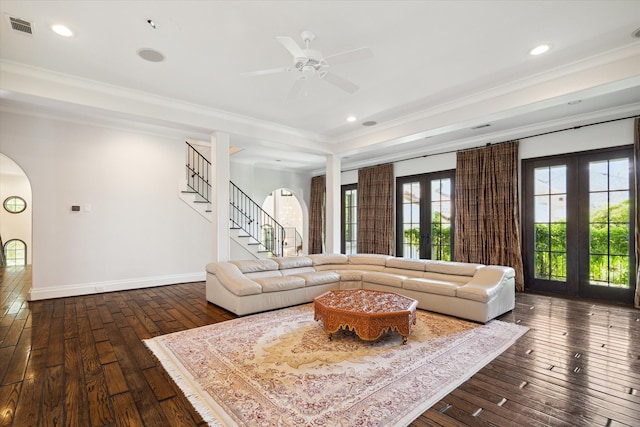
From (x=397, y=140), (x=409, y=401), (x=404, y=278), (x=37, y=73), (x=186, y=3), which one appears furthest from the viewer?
(x=397, y=140)

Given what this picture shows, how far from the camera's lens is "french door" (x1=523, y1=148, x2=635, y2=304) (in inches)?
203

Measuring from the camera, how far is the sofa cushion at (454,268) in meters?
4.94

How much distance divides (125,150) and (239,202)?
132 inches

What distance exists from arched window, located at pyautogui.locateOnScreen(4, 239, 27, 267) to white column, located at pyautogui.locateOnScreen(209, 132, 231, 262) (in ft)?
30.8

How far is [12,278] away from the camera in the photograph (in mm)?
7285

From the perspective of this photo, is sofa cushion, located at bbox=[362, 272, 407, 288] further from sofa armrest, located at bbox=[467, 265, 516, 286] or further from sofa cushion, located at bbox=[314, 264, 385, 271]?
sofa armrest, located at bbox=[467, 265, 516, 286]

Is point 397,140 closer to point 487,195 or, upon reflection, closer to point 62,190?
point 487,195

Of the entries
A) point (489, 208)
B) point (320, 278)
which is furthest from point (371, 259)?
point (489, 208)

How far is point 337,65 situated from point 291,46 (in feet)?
3.94

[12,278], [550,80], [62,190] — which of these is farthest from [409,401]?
[12,278]

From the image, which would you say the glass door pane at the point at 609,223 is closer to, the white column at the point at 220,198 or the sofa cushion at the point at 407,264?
the sofa cushion at the point at 407,264

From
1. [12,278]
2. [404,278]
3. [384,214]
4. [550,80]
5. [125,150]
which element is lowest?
[12,278]

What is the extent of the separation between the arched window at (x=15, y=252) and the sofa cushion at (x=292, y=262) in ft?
33.2

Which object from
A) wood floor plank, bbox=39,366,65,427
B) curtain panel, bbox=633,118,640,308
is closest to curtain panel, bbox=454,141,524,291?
curtain panel, bbox=633,118,640,308
